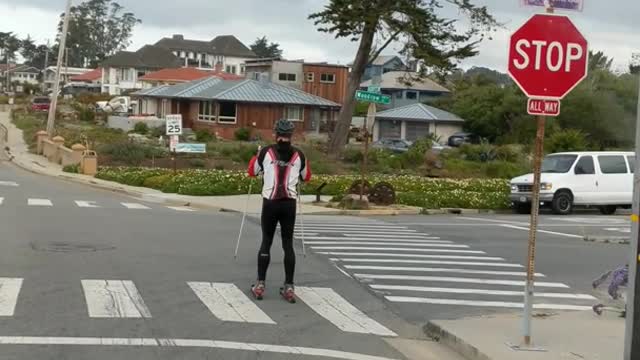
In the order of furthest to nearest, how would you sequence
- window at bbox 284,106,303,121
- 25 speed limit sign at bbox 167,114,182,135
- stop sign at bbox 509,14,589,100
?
window at bbox 284,106,303,121 → 25 speed limit sign at bbox 167,114,182,135 → stop sign at bbox 509,14,589,100

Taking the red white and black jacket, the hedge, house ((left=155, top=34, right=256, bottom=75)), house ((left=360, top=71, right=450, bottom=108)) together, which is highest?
Result: house ((left=155, top=34, right=256, bottom=75))

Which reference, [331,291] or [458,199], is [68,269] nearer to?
[331,291]

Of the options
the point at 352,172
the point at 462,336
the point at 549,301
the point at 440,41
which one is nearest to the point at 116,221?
the point at 549,301

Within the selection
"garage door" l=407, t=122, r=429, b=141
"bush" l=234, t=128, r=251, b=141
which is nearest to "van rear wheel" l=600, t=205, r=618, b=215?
"bush" l=234, t=128, r=251, b=141

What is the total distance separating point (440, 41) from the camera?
4709 cm

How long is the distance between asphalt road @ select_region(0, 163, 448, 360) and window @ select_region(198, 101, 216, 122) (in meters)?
51.8

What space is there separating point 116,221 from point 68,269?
750 centimetres

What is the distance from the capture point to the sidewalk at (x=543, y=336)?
820 cm

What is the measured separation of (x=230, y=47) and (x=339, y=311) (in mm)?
142197

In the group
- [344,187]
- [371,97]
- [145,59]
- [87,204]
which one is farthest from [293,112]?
[145,59]

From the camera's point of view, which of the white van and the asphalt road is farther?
the white van

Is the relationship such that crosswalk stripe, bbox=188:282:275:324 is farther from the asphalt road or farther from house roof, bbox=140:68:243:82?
house roof, bbox=140:68:243:82

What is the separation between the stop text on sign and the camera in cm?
795

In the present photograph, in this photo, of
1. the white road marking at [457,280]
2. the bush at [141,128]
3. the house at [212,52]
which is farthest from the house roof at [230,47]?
the white road marking at [457,280]
